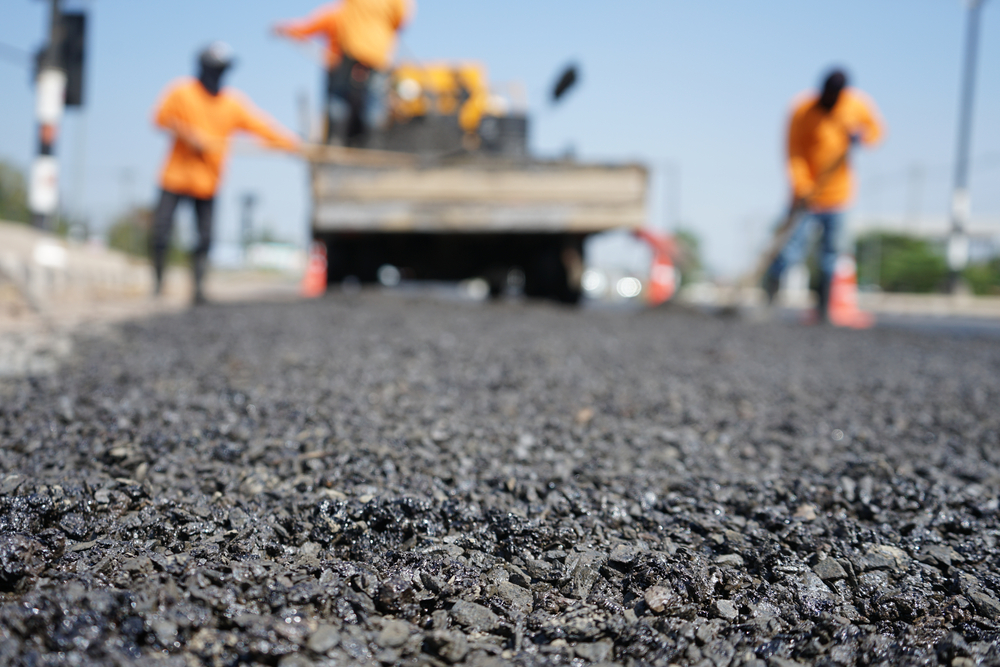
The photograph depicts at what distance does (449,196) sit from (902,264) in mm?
34642

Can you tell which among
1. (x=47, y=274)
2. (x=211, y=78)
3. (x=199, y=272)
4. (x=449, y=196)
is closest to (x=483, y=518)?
(x=449, y=196)

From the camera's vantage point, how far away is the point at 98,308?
592cm

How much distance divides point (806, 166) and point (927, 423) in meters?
4.52

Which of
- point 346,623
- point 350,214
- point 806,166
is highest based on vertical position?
point 806,166

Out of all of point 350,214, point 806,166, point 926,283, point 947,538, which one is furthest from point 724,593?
point 926,283

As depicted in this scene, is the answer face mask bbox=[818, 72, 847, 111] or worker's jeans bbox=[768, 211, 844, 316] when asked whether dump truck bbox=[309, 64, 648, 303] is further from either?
face mask bbox=[818, 72, 847, 111]

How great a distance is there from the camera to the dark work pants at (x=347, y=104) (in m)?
7.05

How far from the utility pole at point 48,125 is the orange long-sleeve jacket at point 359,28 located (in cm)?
205

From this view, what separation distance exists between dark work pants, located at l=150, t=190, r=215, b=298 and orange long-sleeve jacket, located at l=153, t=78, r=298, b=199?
0.28ft

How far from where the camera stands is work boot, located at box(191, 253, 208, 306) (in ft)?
20.7

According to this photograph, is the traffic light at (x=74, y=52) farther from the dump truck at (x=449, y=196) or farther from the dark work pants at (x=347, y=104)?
the dump truck at (x=449, y=196)

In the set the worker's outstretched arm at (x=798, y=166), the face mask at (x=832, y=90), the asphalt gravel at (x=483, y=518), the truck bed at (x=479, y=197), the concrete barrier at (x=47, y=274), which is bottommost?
the asphalt gravel at (x=483, y=518)

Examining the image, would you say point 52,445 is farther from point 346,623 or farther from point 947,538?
point 947,538

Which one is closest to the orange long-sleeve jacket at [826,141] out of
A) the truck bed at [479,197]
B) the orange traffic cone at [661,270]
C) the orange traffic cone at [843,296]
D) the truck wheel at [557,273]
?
the orange traffic cone at [843,296]
